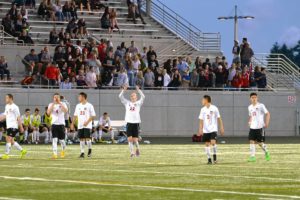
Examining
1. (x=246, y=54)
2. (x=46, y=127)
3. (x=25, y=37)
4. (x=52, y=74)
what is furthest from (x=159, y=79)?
(x=46, y=127)

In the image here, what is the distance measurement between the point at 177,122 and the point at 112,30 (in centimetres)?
663

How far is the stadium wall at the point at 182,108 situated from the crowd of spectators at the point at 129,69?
582 mm

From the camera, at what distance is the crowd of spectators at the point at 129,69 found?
49688 millimetres

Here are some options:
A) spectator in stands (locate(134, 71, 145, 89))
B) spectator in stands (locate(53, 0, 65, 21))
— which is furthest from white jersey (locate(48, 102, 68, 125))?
spectator in stands (locate(53, 0, 65, 21))

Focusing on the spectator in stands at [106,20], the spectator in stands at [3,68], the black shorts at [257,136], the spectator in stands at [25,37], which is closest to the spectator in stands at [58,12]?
the spectator in stands at [106,20]

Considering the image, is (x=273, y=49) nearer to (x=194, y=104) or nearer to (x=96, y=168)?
(x=194, y=104)

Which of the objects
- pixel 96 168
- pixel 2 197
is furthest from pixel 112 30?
pixel 2 197

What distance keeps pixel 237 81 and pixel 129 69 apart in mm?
6862

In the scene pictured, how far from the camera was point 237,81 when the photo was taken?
54.9 meters

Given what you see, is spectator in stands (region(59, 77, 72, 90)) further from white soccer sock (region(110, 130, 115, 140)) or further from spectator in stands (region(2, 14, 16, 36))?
spectator in stands (region(2, 14, 16, 36))

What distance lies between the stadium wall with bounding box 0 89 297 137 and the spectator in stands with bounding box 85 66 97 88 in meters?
0.49

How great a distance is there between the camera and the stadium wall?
2017 inches

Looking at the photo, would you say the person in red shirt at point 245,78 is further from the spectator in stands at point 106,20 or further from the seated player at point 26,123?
the seated player at point 26,123

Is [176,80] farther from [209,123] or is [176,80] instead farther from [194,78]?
[209,123]
